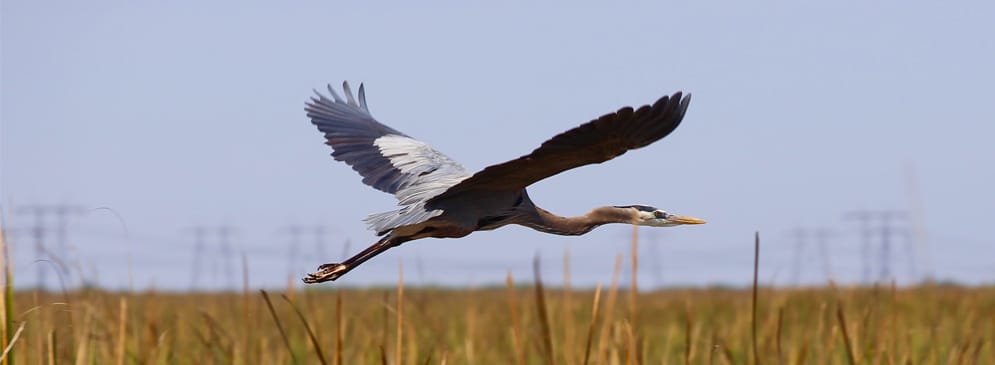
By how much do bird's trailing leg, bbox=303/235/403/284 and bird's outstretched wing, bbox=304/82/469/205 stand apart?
31 centimetres

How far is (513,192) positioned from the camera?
4270 millimetres

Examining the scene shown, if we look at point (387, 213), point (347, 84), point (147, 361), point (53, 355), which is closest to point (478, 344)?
point (347, 84)

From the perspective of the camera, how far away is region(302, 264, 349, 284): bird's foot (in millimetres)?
4094

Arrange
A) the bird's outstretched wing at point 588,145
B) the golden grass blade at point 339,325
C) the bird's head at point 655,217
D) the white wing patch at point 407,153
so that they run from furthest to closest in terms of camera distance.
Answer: the white wing patch at point 407,153 → the bird's head at point 655,217 → the bird's outstretched wing at point 588,145 → the golden grass blade at point 339,325

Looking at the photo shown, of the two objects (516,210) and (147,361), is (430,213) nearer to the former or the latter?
(516,210)

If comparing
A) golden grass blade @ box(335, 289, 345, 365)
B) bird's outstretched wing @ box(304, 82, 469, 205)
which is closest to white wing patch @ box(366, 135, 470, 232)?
bird's outstretched wing @ box(304, 82, 469, 205)

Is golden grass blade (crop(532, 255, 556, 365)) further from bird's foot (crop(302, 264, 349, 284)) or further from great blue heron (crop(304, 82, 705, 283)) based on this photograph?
bird's foot (crop(302, 264, 349, 284))

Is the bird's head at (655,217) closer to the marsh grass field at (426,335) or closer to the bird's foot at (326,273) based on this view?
the marsh grass field at (426,335)

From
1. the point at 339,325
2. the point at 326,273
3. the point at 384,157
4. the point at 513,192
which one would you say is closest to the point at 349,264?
the point at 326,273

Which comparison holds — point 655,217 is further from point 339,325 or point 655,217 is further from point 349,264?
point 339,325

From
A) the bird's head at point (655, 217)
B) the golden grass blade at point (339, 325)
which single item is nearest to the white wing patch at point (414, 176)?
the bird's head at point (655, 217)

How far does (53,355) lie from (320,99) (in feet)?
10.8

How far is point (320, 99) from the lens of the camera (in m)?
6.57

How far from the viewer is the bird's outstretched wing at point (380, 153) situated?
504 cm
